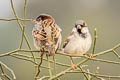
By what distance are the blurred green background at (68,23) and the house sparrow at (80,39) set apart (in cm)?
538

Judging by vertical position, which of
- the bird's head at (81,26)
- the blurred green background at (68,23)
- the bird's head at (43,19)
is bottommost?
the blurred green background at (68,23)

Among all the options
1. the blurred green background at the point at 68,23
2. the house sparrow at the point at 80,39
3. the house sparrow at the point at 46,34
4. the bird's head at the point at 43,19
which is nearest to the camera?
the house sparrow at the point at 46,34

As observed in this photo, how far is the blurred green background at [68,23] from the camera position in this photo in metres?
11.9

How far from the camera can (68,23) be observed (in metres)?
18.9

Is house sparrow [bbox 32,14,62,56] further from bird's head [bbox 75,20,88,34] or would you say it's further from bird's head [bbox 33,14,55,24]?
bird's head [bbox 75,20,88,34]

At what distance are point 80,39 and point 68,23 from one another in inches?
571

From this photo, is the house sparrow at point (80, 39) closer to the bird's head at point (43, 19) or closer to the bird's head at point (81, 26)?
the bird's head at point (81, 26)

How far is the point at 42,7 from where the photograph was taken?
24078 millimetres

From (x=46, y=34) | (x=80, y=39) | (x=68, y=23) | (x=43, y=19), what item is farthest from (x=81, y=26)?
(x=68, y=23)

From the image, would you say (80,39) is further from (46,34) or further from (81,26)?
(46,34)

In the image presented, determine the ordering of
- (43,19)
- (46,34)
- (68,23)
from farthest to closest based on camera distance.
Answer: (68,23) < (43,19) < (46,34)

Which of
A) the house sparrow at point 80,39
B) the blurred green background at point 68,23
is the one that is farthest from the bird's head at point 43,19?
the blurred green background at point 68,23

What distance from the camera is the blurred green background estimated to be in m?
11.9

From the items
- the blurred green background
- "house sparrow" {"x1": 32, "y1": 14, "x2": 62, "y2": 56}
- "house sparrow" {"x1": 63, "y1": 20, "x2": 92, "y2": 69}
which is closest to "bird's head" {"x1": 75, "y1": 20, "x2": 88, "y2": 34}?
"house sparrow" {"x1": 63, "y1": 20, "x2": 92, "y2": 69}
